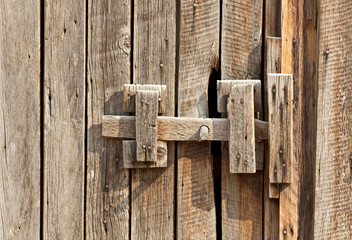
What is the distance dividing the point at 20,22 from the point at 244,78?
102 cm

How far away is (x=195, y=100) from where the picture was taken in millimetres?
2049

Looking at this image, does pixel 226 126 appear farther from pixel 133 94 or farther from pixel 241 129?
pixel 133 94

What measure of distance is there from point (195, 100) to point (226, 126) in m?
0.18

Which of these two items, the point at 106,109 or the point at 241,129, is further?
the point at 106,109

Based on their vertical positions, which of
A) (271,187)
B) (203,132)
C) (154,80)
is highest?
(154,80)

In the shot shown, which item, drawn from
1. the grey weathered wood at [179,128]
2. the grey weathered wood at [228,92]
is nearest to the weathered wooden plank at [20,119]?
the grey weathered wood at [179,128]

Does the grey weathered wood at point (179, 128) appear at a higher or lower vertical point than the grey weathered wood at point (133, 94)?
lower

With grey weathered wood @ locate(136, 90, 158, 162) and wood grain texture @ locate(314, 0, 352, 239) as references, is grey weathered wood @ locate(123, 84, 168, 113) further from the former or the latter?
wood grain texture @ locate(314, 0, 352, 239)

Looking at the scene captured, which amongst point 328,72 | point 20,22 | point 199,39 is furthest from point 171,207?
point 20,22

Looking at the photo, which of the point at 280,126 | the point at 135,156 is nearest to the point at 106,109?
the point at 135,156

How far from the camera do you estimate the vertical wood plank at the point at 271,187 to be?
1.98 metres

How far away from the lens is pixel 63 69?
2.07 metres

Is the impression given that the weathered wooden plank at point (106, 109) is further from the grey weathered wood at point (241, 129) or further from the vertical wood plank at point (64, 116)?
the grey weathered wood at point (241, 129)

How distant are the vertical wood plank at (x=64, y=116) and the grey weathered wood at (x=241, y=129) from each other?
0.66 metres
